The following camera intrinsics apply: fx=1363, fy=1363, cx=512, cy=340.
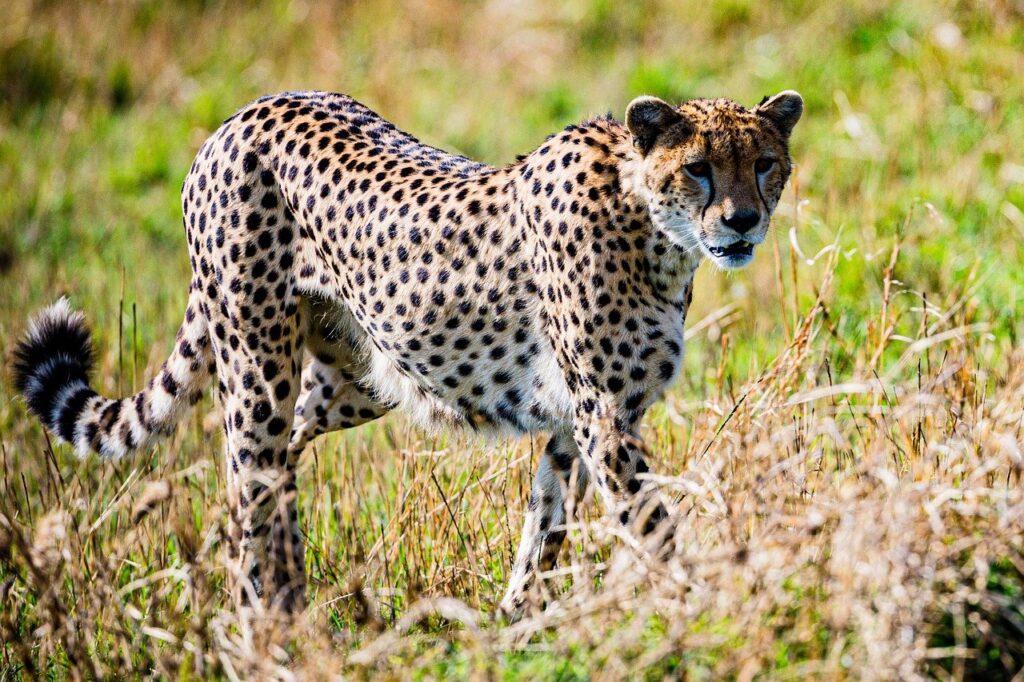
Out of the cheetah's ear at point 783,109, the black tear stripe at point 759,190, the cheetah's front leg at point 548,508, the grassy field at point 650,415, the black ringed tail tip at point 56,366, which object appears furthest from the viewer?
the black ringed tail tip at point 56,366

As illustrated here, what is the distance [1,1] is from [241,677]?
799 centimetres

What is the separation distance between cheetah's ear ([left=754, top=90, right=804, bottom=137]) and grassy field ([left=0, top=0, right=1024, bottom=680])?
52 cm

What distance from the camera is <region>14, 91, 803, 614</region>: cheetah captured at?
3.28 meters

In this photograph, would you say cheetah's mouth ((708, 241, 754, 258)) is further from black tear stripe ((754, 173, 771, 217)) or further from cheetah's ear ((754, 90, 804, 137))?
cheetah's ear ((754, 90, 804, 137))

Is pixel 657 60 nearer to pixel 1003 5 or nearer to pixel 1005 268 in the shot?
pixel 1003 5

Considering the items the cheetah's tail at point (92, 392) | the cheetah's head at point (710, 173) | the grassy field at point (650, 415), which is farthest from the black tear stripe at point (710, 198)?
the cheetah's tail at point (92, 392)

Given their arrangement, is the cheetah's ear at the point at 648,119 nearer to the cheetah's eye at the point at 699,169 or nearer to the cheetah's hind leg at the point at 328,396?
the cheetah's eye at the point at 699,169

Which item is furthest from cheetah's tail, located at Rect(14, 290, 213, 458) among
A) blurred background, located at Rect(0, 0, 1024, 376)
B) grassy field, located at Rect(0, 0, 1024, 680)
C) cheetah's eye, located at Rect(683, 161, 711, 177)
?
cheetah's eye, located at Rect(683, 161, 711, 177)

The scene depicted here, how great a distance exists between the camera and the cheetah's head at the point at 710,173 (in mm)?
3141

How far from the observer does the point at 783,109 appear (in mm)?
3363

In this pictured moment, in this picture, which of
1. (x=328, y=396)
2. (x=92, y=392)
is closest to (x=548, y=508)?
(x=328, y=396)

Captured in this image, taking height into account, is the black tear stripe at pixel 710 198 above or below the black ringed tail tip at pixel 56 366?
above

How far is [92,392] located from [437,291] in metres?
1.14

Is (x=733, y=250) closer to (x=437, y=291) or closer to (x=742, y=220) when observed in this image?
(x=742, y=220)
